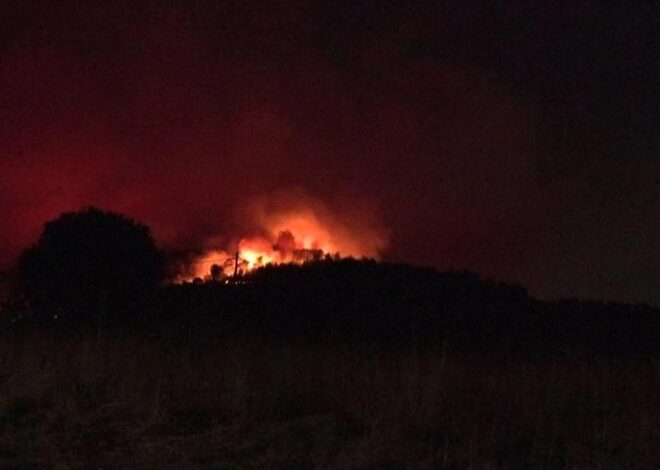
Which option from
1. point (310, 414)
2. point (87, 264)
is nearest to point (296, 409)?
point (310, 414)

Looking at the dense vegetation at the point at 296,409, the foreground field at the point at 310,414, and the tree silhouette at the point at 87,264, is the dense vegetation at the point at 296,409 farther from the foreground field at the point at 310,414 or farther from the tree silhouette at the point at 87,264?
the tree silhouette at the point at 87,264

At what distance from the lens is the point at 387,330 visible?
22.8 metres

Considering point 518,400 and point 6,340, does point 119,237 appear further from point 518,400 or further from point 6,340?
point 518,400

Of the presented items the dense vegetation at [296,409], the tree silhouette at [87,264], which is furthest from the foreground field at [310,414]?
the tree silhouette at [87,264]

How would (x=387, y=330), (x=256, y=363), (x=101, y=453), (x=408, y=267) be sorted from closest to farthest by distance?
1. (x=101, y=453)
2. (x=256, y=363)
3. (x=387, y=330)
4. (x=408, y=267)

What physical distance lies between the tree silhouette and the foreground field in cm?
1468

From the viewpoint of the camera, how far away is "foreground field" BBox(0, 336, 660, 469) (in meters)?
6.38

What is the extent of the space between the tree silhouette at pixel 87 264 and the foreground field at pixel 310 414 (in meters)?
14.7

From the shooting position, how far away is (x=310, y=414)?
25.1ft

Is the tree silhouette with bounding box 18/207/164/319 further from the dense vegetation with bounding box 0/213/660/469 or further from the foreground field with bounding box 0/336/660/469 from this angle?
the foreground field with bounding box 0/336/660/469

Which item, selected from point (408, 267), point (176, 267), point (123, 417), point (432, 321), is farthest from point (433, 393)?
point (176, 267)

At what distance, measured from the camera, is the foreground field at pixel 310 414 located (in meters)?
6.38

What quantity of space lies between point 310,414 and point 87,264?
18.7m

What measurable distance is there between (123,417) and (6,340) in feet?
18.3
